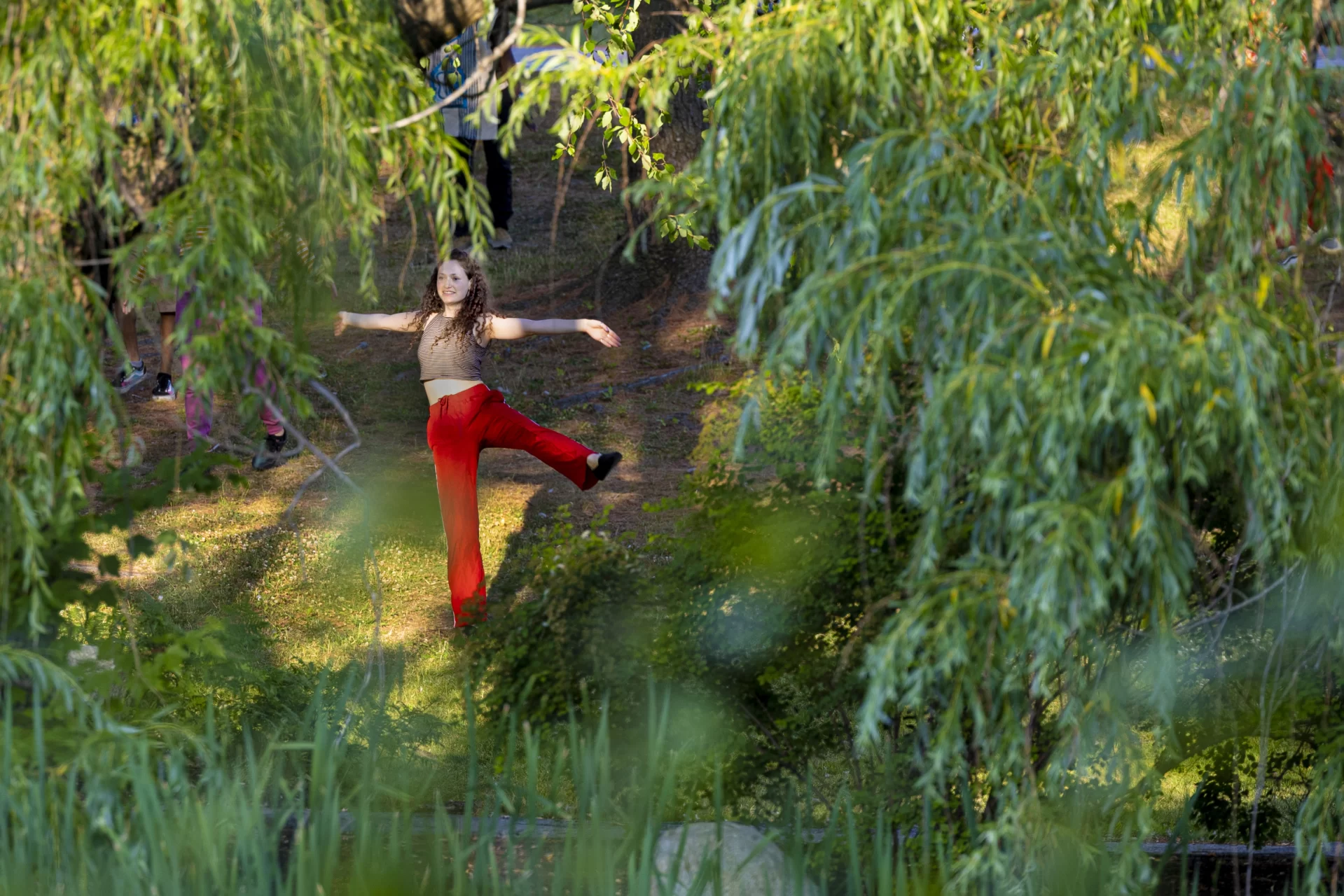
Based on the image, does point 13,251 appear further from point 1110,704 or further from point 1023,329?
point 1110,704

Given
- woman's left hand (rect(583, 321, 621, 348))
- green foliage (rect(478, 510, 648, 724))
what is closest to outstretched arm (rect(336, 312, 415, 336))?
woman's left hand (rect(583, 321, 621, 348))

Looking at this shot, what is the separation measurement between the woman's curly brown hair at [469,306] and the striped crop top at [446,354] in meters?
0.03

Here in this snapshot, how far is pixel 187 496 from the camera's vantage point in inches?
444

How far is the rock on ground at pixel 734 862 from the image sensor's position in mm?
4965

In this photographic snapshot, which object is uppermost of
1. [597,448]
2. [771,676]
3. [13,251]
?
[13,251]

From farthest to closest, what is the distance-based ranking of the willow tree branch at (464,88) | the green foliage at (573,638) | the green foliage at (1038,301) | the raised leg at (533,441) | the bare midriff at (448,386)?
the raised leg at (533,441)
the bare midriff at (448,386)
the green foliage at (573,638)
the willow tree branch at (464,88)
the green foliage at (1038,301)

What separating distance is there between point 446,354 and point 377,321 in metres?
0.39

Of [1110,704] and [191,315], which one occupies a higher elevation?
[191,315]

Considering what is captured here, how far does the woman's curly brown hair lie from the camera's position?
7.58 meters

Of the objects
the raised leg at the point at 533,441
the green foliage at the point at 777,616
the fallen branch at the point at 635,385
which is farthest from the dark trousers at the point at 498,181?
the green foliage at the point at 777,616

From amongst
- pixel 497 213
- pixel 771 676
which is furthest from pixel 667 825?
pixel 497 213

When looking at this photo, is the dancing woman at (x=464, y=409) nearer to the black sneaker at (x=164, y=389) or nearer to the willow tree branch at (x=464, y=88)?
A: the willow tree branch at (x=464, y=88)

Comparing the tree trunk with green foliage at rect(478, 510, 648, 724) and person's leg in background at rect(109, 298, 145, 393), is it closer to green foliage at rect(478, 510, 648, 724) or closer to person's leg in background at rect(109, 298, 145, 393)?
person's leg in background at rect(109, 298, 145, 393)

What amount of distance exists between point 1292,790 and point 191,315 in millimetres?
5275
